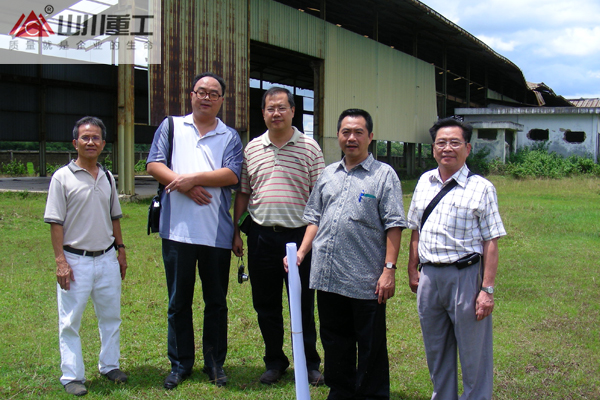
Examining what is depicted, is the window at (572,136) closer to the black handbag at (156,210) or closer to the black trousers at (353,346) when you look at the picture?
the black trousers at (353,346)

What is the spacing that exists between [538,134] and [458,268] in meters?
26.4

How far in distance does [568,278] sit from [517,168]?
18.2 metres

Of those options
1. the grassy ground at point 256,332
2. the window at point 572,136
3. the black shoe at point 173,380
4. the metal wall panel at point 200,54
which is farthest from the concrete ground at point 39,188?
the window at point 572,136

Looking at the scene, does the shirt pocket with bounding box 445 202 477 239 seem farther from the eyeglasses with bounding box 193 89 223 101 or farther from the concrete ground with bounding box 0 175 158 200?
the concrete ground with bounding box 0 175 158 200

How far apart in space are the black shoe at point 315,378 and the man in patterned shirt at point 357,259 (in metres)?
0.38

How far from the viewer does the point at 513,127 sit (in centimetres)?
2480

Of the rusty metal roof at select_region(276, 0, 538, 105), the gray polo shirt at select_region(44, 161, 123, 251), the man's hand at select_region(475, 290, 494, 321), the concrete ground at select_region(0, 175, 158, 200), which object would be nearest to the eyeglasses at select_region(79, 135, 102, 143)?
the gray polo shirt at select_region(44, 161, 123, 251)

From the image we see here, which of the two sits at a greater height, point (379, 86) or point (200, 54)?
point (379, 86)

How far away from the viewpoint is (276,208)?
3387mm

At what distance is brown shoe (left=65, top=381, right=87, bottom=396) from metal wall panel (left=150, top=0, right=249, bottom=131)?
962cm

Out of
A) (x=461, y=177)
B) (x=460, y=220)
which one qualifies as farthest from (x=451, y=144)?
(x=460, y=220)

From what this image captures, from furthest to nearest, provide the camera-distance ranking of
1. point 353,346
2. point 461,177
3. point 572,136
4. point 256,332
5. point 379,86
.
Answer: point 572,136 → point 379,86 → point 256,332 → point 353,346 → point 461,177

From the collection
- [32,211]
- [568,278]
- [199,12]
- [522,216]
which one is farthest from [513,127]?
[32,211]

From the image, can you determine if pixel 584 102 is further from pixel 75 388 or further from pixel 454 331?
pixel 75 388
